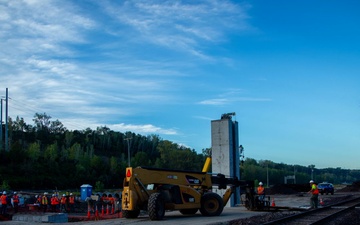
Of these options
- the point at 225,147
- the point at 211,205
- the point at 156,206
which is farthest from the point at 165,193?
the point at 225,147

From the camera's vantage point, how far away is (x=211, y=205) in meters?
20.3

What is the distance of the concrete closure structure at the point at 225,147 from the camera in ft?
97.8

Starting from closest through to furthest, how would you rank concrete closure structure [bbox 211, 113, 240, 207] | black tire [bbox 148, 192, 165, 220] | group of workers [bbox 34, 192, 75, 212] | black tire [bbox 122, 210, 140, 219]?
1. black tire [bbox 148, 192, 165, 220]
2. black tire [bbox 122, 210, 140, 219]
3. concrete closure structure [bbox 211, 113, 240, 207]
4. group of workers [bbox 34, 192, 75, 212]

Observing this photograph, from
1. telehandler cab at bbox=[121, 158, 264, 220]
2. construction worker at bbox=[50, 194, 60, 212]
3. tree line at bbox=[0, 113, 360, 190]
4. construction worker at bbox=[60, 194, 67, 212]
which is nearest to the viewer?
telehandler cab at bbox=[121, 158, 264, 220]


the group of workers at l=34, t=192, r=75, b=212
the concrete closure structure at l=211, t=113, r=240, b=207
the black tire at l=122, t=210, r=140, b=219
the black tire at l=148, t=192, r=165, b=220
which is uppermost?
the concrete closure structure at l=211, t=113, r=240, b=207

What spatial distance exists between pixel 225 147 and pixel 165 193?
11456 mm

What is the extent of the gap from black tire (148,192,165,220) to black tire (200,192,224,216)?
2.65 metres

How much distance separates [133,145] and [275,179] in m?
61.5

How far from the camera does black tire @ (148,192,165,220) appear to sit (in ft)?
58.6

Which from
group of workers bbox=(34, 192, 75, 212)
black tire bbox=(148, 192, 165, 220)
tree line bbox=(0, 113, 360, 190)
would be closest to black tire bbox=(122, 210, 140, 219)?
black tire bbox=(148, 192, 165, 220)

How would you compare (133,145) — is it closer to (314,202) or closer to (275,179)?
(275,179)

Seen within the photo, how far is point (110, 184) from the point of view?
3844 inches

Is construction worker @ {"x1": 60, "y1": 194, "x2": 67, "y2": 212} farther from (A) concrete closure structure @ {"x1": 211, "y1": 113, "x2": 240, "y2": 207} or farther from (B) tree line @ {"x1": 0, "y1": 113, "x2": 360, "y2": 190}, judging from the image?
(B) tree line @ {"x1": 0, "y1": 113, "x2": 360, "y2": 190}

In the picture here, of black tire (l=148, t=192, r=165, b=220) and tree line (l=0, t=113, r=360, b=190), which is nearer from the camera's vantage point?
black tire (l=148, t=192, r=165, b=220)
